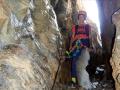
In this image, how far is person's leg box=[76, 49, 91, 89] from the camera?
7.30 m

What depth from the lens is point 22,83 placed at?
15.4ft

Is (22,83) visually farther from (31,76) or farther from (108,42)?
A: (108,42)

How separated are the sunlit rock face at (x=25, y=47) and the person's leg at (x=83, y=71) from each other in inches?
27.3

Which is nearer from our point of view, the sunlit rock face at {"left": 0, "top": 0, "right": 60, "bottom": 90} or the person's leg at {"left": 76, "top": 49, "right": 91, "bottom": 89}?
the sunlit rock face at {"left": 0, "top": 0, "right": 60, "bottom": 90}

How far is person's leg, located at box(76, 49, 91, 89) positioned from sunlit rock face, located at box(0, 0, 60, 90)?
0.69 metres

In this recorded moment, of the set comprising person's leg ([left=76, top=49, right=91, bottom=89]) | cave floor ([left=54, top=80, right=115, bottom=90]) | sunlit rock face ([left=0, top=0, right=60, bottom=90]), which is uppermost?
sunlit rock face ([left=0, top=0, right=60, bottom=90])

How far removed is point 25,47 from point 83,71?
2192 millimetres

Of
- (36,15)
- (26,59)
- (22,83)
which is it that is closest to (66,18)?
(36,15)

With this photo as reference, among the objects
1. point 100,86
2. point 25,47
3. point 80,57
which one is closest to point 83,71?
point 80,57

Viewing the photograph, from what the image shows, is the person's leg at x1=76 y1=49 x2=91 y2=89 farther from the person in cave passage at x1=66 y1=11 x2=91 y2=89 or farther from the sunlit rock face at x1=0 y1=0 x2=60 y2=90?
the sunlit rock face at x1=0 y1=0 x2=60 y2=90

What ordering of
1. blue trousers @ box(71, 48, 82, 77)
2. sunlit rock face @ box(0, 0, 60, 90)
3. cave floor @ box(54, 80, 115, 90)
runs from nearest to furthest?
sunlit rock face @ box(0, 0, 60, 90) → cave floor @ box(54, 80, 115, 90) → blue trousers @ box(71, 48, 82, 77)

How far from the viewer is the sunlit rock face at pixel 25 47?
475 cm

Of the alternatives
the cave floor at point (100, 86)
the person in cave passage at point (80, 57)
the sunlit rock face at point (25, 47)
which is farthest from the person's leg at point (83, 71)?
the sunlit rock face at point (25, 47)

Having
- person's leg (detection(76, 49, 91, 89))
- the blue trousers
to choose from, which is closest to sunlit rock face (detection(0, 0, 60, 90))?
the blue trousers
